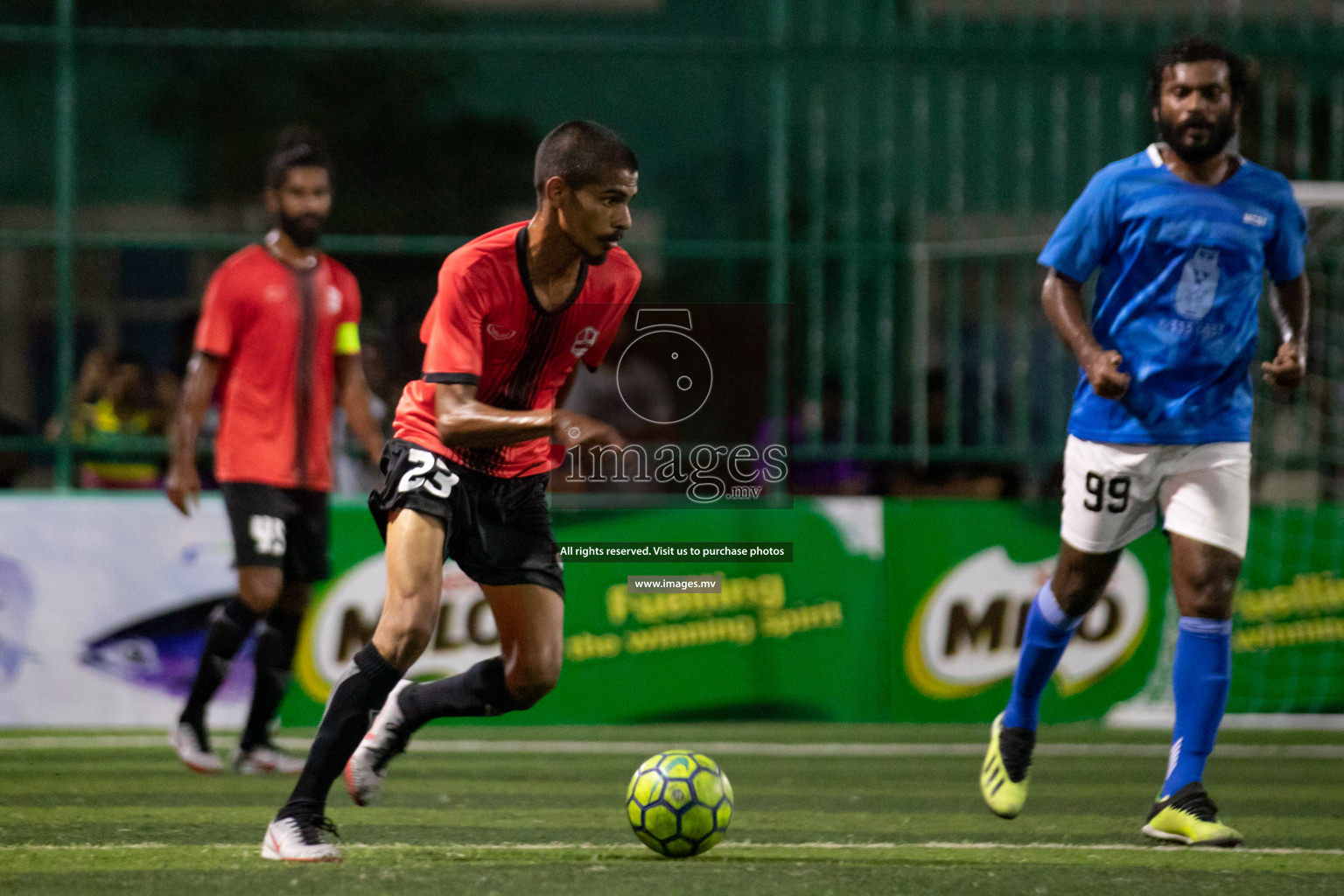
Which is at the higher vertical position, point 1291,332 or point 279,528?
point 1291,332

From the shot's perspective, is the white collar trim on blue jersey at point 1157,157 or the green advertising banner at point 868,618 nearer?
the white collar trim on blue jersey at point 1157,157

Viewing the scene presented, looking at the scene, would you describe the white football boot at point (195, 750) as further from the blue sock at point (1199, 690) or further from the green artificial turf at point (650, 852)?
the blue sock at point (1199, 690)

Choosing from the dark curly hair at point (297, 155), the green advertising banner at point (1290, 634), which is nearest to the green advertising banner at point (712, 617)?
the green advertising banner at point (1290, 634)

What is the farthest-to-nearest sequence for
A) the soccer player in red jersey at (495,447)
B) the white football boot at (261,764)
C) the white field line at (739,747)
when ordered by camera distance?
the white field line at (739,747) < the white football boot at (261,764) < the soccer player in red jersey at (495,447)

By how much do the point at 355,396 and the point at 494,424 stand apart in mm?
3099

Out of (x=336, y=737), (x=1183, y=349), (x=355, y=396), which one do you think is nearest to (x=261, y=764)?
(x=355, y=396)

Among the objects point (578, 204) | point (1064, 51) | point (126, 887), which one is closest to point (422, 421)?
point (578, 204)

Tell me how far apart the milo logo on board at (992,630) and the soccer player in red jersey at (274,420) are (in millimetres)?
3246

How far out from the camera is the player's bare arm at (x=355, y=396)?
763cm

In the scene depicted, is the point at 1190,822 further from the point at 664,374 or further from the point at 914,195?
the point at 914,195

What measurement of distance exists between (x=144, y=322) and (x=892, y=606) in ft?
20.7

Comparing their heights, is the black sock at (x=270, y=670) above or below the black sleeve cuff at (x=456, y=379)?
below

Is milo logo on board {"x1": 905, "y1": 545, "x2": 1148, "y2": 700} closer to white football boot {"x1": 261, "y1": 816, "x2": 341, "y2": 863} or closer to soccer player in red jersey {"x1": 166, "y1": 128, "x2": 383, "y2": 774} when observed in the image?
soccer player in red jersey {"x1": 166, "y1": 128, "x2": 383, "y2": 774}

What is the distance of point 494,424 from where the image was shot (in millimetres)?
4758
